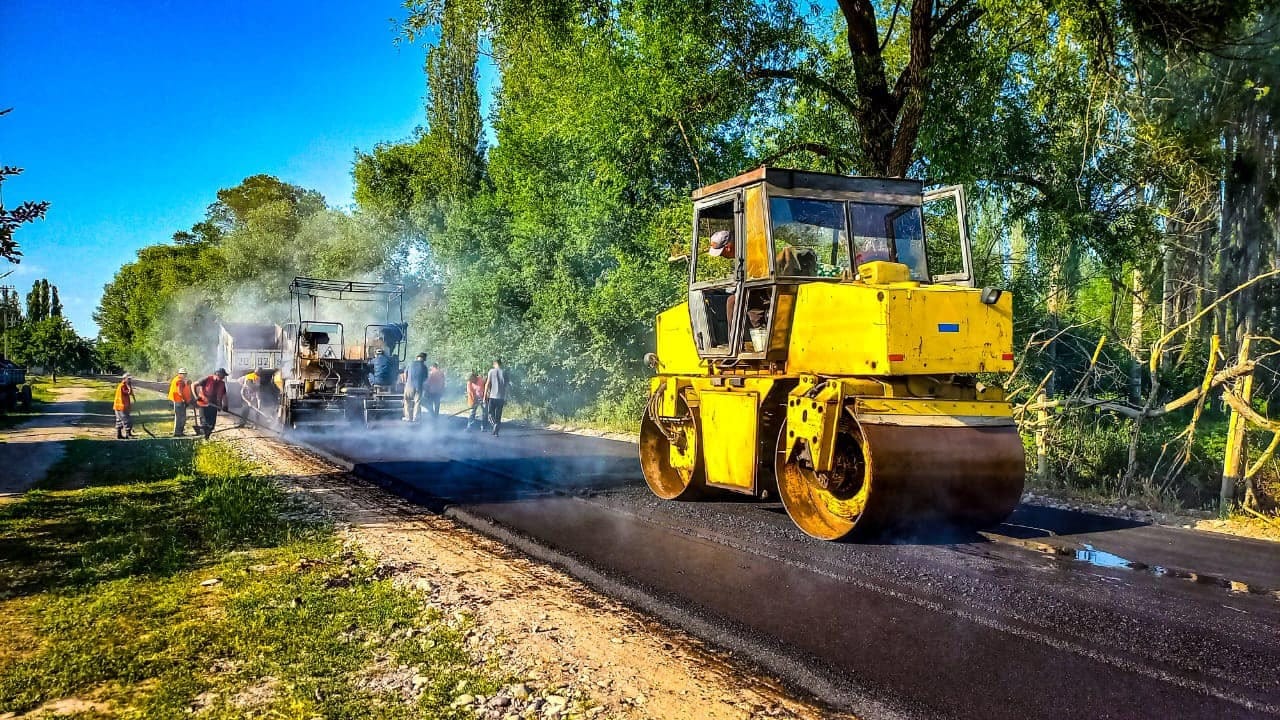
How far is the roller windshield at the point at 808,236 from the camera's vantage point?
7.54m

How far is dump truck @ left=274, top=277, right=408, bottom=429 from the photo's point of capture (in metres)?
18.7

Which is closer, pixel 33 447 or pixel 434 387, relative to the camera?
pixel 33 447

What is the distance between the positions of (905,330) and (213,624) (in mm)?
5268

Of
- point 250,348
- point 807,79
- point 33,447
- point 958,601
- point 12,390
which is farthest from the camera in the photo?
point 12,390

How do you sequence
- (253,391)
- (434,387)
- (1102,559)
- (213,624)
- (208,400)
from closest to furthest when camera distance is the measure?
(213,624) < (1102,559) < (208,400) < (434,387) < (253,391)

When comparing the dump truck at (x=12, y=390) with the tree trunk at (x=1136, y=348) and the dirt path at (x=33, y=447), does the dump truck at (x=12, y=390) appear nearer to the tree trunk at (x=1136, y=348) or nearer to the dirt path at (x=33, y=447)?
the dirt path at (x=33, y=447)

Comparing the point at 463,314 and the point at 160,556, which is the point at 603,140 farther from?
the point at 463,314

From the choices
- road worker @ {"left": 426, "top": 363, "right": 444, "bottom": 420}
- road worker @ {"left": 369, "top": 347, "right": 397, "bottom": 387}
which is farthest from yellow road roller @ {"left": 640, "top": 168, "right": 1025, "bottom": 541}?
road worker @ {"left": 426, "top": 363, "right": 444, "bottom": 420}

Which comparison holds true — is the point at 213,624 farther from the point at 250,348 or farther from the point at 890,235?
the point at 250,348

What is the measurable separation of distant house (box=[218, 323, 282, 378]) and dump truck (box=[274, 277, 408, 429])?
5.68m

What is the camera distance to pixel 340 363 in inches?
768

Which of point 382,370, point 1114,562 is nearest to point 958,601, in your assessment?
point 1114,562

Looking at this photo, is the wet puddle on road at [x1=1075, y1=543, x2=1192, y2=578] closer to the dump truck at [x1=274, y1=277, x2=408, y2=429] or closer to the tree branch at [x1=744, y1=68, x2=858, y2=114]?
the tree branch at [x1=744, y1=68, x2=858, y2=114]

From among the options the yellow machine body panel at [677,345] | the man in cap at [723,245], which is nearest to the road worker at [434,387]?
the yellow machine body panel at [677,345]
